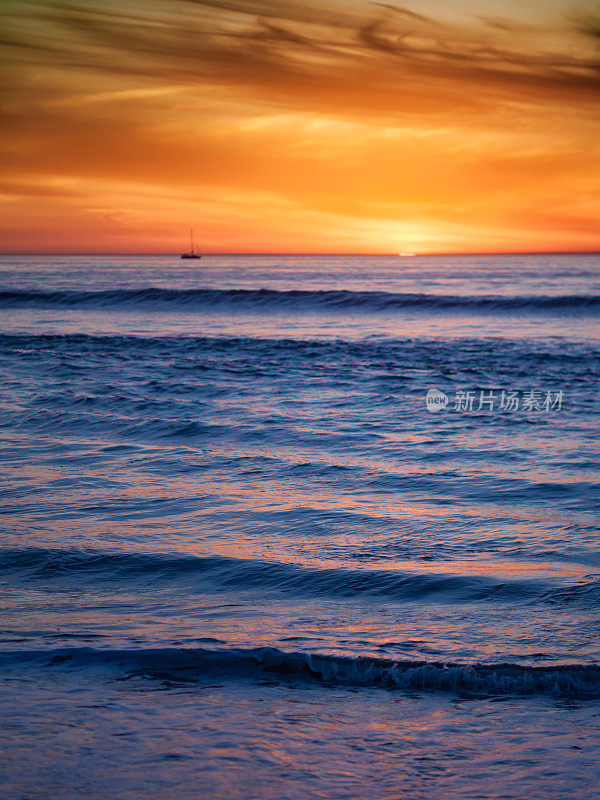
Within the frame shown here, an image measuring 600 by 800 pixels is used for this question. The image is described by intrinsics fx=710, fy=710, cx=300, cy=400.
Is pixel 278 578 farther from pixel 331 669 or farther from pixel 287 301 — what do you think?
pixel 287 301

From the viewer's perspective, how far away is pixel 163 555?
5293 millimetres

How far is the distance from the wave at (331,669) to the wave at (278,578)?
884 millimetres

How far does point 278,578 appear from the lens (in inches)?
196

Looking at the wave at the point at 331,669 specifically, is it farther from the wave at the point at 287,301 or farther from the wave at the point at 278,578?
the wave at the point at 287,301

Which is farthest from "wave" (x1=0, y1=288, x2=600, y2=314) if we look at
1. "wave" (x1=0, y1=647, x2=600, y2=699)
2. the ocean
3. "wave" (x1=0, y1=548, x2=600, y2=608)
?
"wave" (x1=0, y1=647, x2=600, y2=699)

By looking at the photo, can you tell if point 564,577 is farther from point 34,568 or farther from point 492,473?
point 34,568

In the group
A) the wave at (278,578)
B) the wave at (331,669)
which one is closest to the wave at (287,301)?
the wave at (278,578)

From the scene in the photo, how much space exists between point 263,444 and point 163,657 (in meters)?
5.27

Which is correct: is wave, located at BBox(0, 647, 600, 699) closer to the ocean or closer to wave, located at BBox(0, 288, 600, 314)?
the ocean

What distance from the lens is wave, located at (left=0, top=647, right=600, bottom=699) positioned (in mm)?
3635

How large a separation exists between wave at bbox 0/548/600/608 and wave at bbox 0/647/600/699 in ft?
2.90


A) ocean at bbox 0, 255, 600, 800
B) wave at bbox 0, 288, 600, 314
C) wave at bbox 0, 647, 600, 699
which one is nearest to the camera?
ocean at bbox 0, 255, 600, 800

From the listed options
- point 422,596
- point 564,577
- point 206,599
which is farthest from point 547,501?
point 206,599

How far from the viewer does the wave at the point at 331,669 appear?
3.63m
